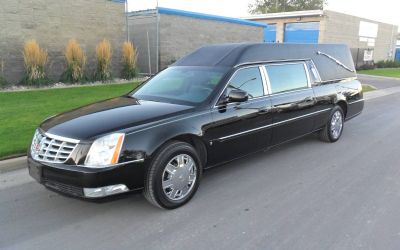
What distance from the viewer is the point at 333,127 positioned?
7215 mm

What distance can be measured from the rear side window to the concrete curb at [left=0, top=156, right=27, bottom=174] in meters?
3.85

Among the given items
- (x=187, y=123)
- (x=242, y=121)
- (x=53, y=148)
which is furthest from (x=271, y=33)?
(x=53, y=148)

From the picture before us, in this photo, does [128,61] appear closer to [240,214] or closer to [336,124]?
[336,124]

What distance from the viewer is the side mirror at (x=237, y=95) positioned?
4.74m

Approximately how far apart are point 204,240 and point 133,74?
12.4 metres

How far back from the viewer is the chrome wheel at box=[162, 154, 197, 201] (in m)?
4.10

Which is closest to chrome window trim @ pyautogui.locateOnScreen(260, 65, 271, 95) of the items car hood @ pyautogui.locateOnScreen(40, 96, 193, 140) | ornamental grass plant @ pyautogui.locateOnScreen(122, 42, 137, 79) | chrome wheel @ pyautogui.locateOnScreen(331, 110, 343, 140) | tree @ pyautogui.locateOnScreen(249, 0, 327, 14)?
car hood @ pyautogui.locateOnScreen(40, 96, 193, 140)

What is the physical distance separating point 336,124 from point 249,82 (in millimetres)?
2896

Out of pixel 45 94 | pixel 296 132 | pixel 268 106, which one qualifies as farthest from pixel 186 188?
pixel 45 94

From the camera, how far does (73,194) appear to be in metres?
3.70

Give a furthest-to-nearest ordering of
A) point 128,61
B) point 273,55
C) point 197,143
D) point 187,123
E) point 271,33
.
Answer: point 271,33
point 128,61
point 273,55
point 197,143
point 187,123

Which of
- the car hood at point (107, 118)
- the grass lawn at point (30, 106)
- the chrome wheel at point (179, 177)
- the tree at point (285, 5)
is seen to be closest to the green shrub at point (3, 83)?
the grass lawn at point (30, 106)

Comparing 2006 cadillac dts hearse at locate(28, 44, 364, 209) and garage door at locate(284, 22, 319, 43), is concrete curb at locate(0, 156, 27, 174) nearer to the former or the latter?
2006 cadillac dts hearse at locate(28, 44, 364, 209)

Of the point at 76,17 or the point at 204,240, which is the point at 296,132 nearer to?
the point at 204,240
